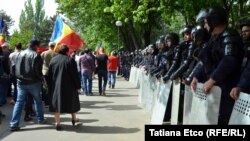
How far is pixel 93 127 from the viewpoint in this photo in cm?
987

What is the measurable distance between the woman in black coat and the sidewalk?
465 millimetres

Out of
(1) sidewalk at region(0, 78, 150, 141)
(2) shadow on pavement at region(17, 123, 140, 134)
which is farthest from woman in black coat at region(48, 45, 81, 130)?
(1) sidewalk at region(0, 78, 150, 141)

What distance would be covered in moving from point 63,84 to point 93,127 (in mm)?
1239

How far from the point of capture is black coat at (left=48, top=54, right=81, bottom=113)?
30.7 ft

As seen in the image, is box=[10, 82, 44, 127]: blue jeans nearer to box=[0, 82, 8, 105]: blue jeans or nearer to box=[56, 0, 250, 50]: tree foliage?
box=[0, 82, 8, 105]: blue jeans

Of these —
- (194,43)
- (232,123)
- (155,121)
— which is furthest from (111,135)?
(232,123)

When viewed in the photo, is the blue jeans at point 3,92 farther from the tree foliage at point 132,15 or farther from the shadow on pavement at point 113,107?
the tree foliage at point 132,15

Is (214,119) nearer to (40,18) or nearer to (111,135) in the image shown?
(111,135)

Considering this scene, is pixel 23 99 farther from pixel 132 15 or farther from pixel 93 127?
pixel 132 15

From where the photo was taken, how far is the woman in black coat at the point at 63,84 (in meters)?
9.34

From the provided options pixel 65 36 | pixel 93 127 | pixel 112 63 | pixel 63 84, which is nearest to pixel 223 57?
pixel 63 84

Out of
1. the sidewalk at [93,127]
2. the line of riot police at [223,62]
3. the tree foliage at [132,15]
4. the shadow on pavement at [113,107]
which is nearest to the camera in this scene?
the line of riot police at [223,62]

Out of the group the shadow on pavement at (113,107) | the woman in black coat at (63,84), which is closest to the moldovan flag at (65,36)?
the shadow on pavement at (113,107)

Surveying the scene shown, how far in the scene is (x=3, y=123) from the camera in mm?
10305
